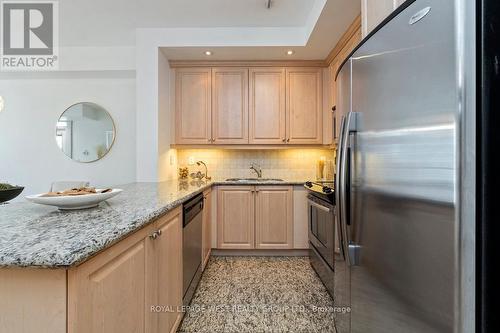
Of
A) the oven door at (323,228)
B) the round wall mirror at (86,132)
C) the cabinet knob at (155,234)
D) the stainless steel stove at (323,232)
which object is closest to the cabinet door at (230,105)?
the stainless steel stove at (323,232)

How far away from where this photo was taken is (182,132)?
332 centimetres

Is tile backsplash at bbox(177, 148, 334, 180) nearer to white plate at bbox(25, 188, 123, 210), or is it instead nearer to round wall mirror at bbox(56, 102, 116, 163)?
round wall mirror at bbox(56, 102, 116, 163)

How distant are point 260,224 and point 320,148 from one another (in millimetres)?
1318

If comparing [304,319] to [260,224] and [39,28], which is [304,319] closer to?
[260,224]

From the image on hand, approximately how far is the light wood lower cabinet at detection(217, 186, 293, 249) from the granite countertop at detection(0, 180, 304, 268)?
1725 mm

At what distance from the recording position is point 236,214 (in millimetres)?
3041

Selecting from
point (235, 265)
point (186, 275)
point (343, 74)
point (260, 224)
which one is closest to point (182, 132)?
point (260, 224)

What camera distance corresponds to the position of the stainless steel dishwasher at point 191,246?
1.71 metres

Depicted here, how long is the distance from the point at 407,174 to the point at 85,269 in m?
0.97

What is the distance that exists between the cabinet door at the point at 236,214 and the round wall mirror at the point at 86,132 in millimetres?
1905

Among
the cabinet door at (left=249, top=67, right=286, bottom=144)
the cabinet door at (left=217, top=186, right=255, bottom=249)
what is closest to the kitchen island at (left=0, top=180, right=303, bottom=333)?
the cabinet door at (left=217, top=186, right=255, bottom=249)

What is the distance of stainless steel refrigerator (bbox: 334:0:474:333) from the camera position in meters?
0.59

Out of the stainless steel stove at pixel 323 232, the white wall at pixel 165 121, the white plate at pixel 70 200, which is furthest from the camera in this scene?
the white wall at pixel 165 121

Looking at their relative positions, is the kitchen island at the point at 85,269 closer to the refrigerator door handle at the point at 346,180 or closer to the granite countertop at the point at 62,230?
the granite countertop at the point at 62,230
